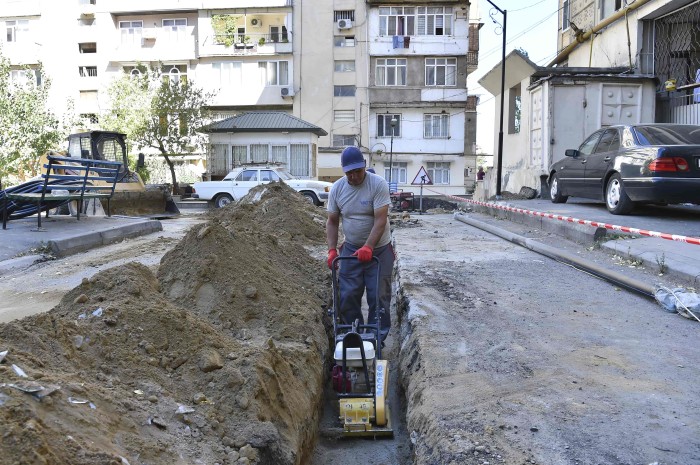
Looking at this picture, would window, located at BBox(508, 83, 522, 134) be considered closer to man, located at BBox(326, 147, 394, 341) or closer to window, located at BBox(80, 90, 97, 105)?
man, located at BBox(326, 147, 394, 341)

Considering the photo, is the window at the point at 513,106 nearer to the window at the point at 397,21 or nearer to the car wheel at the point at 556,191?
the car wheel at the point at 556,191

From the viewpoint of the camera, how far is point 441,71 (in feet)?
135

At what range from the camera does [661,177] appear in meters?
10.4

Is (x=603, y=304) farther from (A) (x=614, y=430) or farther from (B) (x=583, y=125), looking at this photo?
(B) (x=583, y=125)

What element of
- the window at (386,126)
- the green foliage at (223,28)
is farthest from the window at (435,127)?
the green foliage at (223,28)

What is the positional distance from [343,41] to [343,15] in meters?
1.63

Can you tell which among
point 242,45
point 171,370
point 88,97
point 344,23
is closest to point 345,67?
point 344,23

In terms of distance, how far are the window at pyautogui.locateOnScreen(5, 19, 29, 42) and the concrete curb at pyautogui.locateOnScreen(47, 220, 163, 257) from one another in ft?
127

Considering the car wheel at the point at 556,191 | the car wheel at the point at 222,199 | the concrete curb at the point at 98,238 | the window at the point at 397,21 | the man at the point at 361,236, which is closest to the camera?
the man at the point at 361,236

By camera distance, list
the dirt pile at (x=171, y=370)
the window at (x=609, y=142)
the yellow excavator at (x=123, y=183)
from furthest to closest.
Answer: the yellow excavator at (x=123, y=183) < the window at (x=609, y=142) < the dirt pile at (x=171, y=370)

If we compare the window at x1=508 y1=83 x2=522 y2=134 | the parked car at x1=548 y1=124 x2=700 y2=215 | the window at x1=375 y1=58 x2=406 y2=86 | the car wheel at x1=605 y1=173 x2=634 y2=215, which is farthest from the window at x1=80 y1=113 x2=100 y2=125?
the car wheel at x1=605 y1=173 x2=634 y2=215

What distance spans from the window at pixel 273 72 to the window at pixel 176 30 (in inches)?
226

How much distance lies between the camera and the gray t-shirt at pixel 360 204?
588 centimetres

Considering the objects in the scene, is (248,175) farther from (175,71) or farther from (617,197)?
(175,71)
